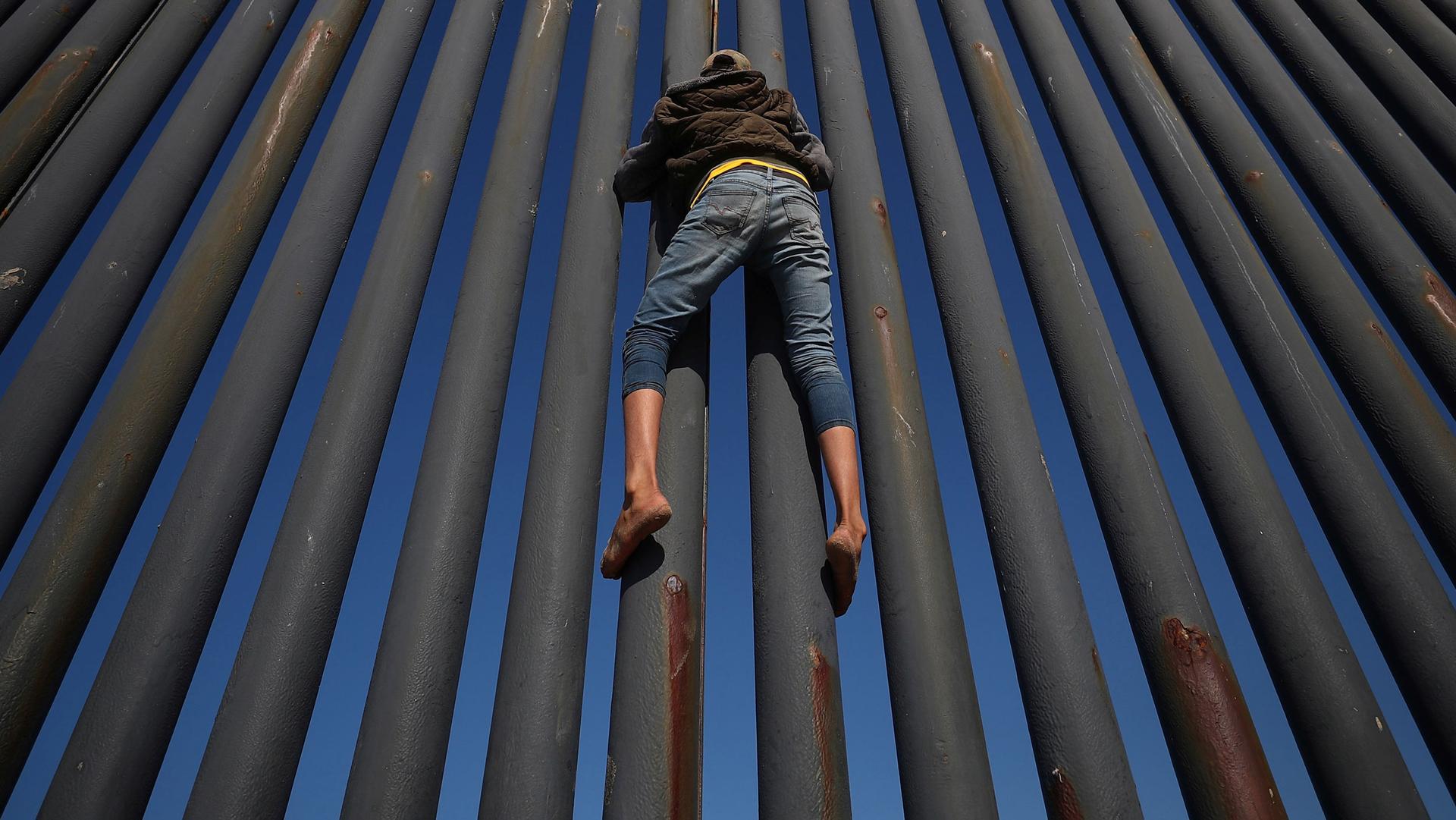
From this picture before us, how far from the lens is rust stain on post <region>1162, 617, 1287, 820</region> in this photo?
100 inches

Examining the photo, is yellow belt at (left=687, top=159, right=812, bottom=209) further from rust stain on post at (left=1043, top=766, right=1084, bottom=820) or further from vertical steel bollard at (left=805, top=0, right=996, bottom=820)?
rust stain on post at (left=1043, top=766, right=1084, bottom=820)

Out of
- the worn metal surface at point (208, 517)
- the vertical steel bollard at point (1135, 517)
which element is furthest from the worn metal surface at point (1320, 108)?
the worn metal surface at point (208, 517)

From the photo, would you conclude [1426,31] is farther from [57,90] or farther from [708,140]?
[57,90]

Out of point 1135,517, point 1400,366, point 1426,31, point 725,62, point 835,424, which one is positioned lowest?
point 1135,517

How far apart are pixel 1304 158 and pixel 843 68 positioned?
259cm

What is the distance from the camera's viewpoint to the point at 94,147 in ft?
12.9

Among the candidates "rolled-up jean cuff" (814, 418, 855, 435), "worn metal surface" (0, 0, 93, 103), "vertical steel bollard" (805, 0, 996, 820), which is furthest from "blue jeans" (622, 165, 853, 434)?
"worn metal surface" (0, 0, 93, 103)

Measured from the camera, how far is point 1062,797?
253cm

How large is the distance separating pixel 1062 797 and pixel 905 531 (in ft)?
3.02

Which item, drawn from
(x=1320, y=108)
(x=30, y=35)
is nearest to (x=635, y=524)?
(x=30, y=35)

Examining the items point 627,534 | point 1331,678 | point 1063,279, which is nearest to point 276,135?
point 627,534

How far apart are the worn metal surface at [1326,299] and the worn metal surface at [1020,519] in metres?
1.57

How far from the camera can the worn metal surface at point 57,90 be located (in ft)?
12.2

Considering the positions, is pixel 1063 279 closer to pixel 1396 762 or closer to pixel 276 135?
pixel 1396 762
